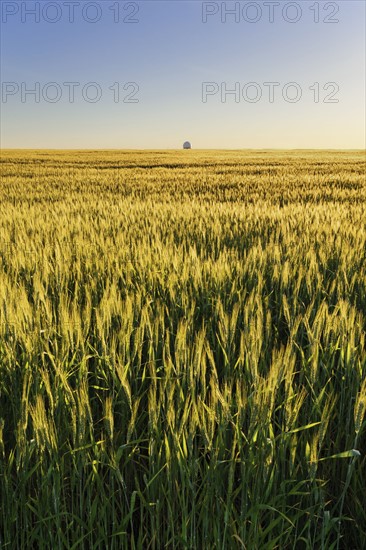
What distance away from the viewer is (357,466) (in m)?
1.23

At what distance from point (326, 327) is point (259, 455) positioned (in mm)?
613

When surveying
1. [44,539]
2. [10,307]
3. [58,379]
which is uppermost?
[10,307]

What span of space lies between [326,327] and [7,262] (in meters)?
1.78

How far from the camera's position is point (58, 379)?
1295mm

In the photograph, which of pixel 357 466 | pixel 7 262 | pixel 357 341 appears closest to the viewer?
pixel 357 466

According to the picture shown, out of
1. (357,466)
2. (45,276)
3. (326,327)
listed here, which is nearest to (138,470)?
(357,466)

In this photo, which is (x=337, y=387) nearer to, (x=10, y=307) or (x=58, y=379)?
(x=58, y=379)

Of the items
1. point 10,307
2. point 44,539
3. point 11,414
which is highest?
point 10,307

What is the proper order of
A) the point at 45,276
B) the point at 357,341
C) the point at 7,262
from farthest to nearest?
the point at 7,262 → the point at 45,276 → the point at 357,341

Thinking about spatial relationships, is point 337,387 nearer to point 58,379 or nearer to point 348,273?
point 58,379

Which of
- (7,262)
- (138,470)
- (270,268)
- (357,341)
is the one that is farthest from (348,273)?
(7,262)

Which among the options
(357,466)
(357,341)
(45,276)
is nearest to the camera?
(357,466)

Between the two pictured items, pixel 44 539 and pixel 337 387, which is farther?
pixel 337 387

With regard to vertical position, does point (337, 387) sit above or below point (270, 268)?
below
